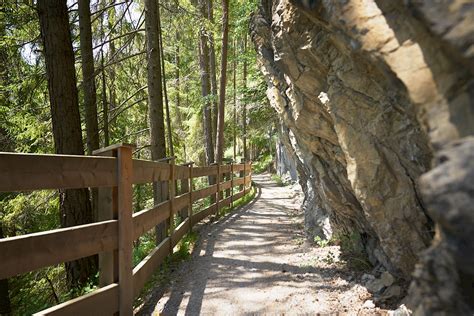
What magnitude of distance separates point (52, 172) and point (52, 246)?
507 millimetres

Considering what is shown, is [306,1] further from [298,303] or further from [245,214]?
[245,214]

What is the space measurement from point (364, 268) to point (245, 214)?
620 centimetres

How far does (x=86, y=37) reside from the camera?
733 centimetres

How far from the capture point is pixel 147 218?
440 centimetres

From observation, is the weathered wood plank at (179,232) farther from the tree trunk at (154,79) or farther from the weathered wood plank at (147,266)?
the tree trunk at (154,79)

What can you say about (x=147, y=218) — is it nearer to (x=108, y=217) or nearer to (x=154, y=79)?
(x=108, y=217)

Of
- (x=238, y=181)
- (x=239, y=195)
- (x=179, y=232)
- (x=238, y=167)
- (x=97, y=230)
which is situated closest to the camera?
(x=97, y=230)

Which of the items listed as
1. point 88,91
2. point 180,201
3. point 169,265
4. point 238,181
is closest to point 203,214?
point 180,201

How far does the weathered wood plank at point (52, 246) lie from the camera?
2.28 m

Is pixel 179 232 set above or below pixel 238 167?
below

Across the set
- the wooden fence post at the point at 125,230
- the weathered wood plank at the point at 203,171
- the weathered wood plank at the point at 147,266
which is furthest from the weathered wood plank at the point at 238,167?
the wooden fence post at the point at 125,230

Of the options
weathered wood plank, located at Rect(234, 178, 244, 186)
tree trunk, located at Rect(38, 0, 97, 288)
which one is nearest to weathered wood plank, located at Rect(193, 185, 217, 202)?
tree trunk, located at Rect(38, 0, 97, 288)

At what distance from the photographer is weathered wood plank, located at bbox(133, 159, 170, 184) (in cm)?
398

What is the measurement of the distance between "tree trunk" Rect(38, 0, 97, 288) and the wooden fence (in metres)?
1.40
